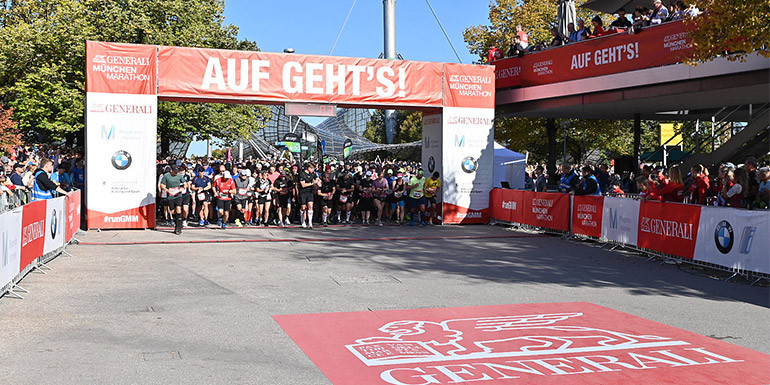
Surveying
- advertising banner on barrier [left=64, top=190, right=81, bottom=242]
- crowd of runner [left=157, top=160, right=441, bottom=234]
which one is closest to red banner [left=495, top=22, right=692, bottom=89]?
crowd of runner [left=157, top=160, right=441, bottom=234]

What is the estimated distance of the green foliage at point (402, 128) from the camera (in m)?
82.8

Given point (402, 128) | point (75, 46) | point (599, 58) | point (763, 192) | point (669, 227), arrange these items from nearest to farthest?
point (763, 192)
point (669, 227)
point (599, 58)
point (75, 46)
point (402, 128)

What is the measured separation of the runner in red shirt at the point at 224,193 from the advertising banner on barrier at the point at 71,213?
3.71 m

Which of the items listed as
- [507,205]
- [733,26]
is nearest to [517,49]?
[507,205]

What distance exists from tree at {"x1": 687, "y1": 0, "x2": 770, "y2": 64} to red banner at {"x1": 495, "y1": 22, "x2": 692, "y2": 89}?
2085mm

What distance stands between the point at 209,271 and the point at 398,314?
4.36 meters

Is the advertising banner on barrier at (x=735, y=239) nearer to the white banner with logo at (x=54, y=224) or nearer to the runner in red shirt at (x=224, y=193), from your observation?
the white banner with logo at (x=54, y=224)

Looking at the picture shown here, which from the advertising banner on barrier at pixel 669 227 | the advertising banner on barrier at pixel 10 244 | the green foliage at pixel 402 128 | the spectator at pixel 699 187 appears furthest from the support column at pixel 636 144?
the green foliage at pixel 402 128

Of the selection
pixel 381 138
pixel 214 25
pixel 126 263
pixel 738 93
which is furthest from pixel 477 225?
pixel 381 138

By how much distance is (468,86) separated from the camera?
2112 centimetres

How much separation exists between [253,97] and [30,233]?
9.47 metres

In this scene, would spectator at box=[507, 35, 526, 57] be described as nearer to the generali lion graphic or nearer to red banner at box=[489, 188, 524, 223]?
red banner at box=[489, 188, 524, 223]

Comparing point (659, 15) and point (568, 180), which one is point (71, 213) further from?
point (659, 15)

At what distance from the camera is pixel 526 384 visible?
5.75m
